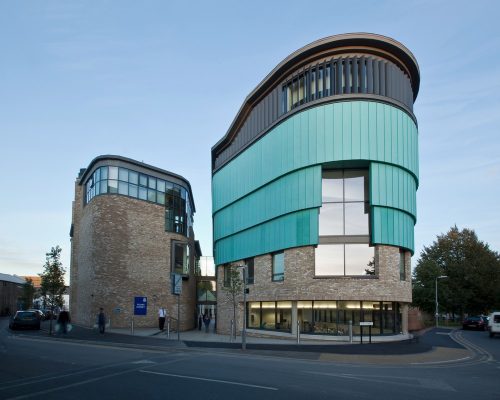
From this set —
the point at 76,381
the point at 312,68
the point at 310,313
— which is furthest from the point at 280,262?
the point at 76,381

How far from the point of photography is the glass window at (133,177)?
4019cm

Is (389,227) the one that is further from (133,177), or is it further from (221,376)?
(133,177)

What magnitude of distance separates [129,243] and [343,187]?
59.0 feet

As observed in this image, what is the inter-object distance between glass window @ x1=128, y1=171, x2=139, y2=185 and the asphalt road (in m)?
20.3

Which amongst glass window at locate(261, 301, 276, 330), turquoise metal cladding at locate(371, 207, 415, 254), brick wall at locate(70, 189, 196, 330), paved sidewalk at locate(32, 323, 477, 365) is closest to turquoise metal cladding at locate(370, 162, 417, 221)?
turquoise metal cladding at locate(371, 207, 415, 254)

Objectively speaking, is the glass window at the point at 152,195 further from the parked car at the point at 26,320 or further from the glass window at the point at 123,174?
the parked car at the point at 26,320

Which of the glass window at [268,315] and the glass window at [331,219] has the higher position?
the glass window at [331,219]

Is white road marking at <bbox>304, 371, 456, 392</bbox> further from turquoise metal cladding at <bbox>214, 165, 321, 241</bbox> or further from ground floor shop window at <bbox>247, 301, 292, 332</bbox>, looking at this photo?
ground floor shop window at <bbox>247, 301, 292, 332</bbox>

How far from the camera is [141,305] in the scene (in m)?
39.3

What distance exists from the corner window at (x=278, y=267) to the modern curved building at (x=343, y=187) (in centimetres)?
7

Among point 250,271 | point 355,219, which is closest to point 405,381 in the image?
point 355,219

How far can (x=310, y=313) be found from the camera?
3006cm

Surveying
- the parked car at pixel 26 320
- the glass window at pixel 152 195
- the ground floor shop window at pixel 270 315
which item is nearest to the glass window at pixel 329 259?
the ground floor shop window at pixel 270 315

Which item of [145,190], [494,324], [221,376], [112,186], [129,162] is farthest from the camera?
[145,190]
